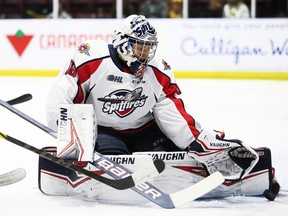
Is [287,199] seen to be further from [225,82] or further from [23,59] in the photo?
[23,59]

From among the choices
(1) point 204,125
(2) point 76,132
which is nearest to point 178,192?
(2) point 76,132

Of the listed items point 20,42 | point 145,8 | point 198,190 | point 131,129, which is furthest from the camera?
point 145,8

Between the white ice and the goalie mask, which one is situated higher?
the goalie mask

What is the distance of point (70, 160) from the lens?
3.25 metres

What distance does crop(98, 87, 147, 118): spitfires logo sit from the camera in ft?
11.6

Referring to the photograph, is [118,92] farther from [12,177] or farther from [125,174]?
[12,177]

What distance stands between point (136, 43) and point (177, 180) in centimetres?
63

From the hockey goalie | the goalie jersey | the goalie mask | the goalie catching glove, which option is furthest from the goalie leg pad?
the goalie catching glove

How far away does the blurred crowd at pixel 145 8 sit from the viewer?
32.0ft

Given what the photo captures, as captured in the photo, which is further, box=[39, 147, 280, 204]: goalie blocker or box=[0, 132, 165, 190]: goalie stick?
box=[39, 147, 280, 204]: goalie blocker

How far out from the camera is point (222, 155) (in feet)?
11.3

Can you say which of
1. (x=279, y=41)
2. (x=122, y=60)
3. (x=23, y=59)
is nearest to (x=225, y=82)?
(x=279, y=41)

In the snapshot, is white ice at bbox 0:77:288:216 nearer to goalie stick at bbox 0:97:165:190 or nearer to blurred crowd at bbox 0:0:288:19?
goalie stick at bbox 0:97:165:190

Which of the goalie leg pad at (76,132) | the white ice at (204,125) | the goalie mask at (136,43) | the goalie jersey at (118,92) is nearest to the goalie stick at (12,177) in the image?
the white ice at (204,125)
